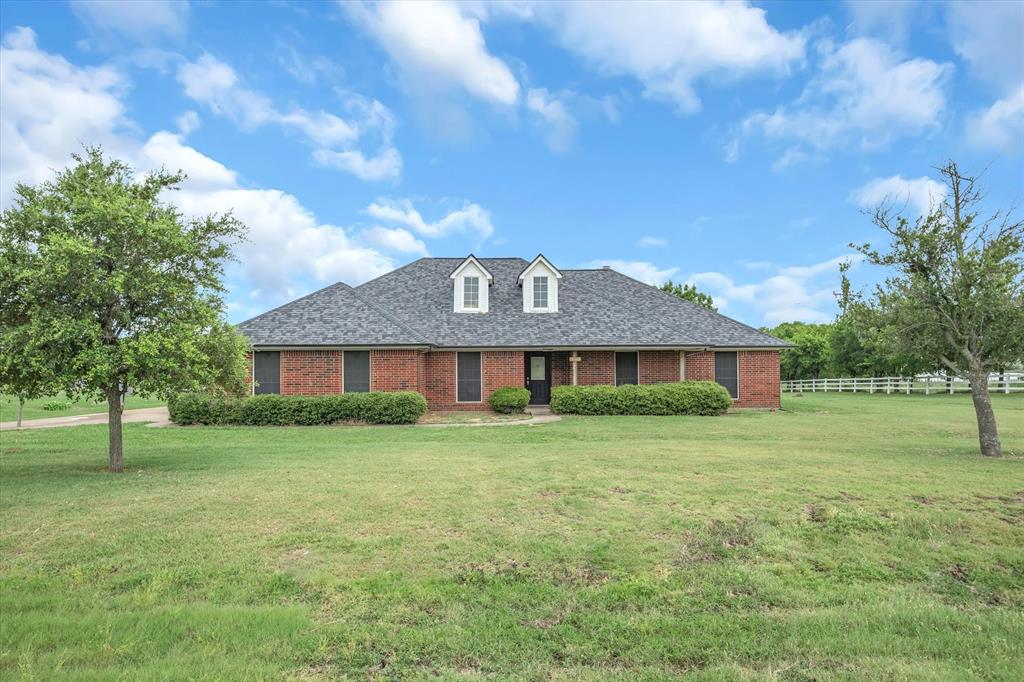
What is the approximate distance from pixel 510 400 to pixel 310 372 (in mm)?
6801

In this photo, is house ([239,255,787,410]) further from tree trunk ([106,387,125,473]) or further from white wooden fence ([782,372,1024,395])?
white wooden fence ([782,372,1024,395])

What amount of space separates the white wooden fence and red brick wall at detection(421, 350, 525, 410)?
73.7ft

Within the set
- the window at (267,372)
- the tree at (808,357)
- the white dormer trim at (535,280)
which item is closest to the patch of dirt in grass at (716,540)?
the window at (267,372)

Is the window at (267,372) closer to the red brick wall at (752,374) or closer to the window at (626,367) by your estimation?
the window at (626,367)

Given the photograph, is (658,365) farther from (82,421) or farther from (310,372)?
(82,421)

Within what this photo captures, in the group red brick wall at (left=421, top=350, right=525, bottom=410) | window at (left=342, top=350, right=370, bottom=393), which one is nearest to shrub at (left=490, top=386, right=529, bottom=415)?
red brick wall at (left=421, top=350, right=525, bottom=410)

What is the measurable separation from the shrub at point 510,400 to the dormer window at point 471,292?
507 cm

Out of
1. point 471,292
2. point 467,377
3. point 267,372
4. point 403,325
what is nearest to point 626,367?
point 467,377

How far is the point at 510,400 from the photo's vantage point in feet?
69.4

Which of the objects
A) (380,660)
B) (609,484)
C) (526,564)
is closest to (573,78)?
(609,484)

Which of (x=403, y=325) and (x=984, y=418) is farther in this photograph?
(x=403, y=325)

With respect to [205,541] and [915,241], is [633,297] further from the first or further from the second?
[205,541]

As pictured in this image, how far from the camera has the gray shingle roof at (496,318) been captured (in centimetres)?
2147

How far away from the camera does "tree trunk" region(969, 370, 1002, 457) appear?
1132 centimetres
